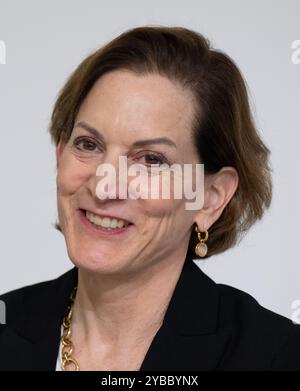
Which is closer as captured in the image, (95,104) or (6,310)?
(95,104)

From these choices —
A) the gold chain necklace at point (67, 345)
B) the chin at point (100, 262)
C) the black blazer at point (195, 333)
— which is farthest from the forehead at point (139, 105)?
the gold chain necklace at point (67, 345)

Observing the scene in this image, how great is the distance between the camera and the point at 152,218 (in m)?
1.94

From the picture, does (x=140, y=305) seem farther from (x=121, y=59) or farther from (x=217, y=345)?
(x=121, y=59)

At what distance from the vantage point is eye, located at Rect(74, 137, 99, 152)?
195cm

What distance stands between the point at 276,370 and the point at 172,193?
443mm

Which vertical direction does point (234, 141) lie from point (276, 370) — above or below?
above

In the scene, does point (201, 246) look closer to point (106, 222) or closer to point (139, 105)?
point (106, 222)

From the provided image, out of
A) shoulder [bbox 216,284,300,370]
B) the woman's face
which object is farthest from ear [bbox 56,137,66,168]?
shoulder [bbox 216,284,300,370]

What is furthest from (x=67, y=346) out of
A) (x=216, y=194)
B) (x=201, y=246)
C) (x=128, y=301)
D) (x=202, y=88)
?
A: (x=202, y=88)

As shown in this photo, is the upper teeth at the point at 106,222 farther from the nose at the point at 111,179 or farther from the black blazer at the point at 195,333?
the black blazer at the point at 195,333

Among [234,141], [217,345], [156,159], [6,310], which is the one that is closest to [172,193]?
[156,159]

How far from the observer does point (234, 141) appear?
2047mm

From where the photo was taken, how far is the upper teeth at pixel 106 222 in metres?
1.94

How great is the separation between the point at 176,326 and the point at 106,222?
29cm
